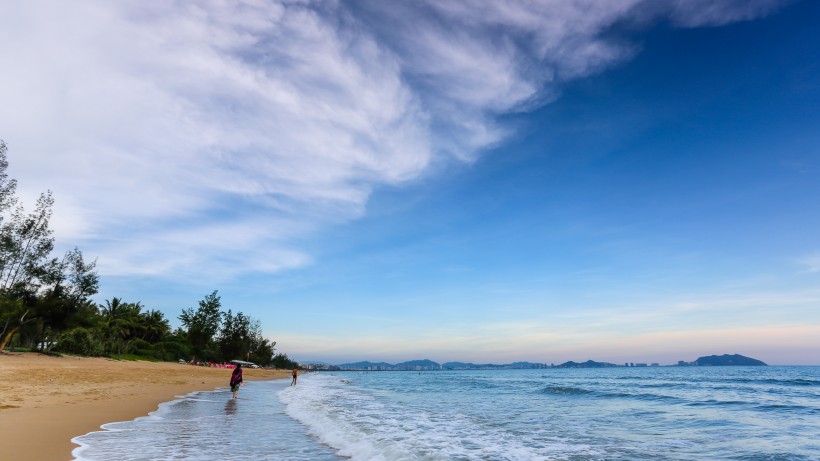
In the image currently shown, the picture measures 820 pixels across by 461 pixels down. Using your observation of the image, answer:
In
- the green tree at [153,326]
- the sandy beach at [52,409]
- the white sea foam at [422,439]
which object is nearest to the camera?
the sandy beach at [52,409]

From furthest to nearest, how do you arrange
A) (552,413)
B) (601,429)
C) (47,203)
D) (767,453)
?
1. (47,203)
2. (552,413)
3. (601,429)
4. (767,453)

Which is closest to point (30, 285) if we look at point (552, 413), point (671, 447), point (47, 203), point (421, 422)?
point (47, 203)

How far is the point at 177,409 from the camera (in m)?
17.6

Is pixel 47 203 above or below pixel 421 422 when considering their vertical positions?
above

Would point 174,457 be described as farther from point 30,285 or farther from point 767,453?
point 30,285

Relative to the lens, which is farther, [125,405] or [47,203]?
[47,203]

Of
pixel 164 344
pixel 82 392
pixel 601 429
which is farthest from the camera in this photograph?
pixel 164 344

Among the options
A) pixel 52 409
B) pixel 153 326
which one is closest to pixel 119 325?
pixel 153 326

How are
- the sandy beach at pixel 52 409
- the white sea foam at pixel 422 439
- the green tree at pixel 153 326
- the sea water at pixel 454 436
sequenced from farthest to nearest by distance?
the green tree at pixel 153 326
the white sea foam at pixel 422 439
the sea water at pixel 454 436
the sandy beach at pixel 52 409

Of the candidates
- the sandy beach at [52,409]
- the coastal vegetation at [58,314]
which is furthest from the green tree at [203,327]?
the sandy beach at [52,409]

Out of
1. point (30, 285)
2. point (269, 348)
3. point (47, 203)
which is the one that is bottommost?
point (269, 348)

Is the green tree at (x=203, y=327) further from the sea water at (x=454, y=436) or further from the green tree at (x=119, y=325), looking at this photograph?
the sea water at (x=454, y=436)

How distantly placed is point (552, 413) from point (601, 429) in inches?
227

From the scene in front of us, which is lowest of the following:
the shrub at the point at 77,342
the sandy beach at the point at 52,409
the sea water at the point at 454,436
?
the sea water at the point at 454,436
